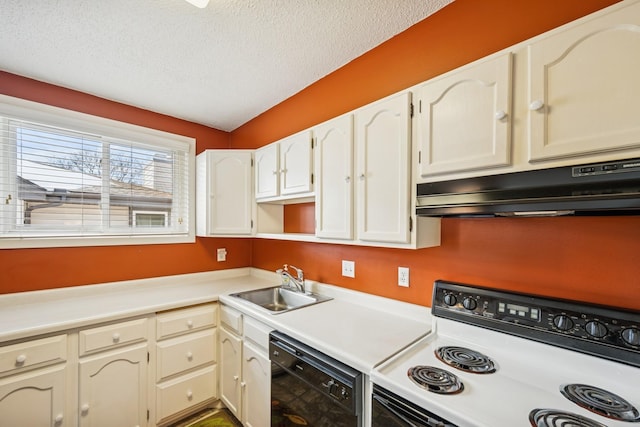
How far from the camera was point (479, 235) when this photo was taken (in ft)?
4.25

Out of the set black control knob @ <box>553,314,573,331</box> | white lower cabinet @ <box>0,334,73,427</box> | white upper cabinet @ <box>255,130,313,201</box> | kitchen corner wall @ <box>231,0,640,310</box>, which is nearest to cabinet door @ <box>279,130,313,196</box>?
white upper cabinet @ <box>255,130,313,201</box>

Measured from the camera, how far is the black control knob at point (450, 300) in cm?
127

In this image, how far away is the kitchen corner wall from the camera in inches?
39.3

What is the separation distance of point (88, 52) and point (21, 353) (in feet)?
5.71

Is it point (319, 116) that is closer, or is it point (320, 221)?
point (320, 221)

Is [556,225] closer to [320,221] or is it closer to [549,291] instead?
[549,291]

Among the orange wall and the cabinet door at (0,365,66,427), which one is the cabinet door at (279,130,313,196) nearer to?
the orange wall

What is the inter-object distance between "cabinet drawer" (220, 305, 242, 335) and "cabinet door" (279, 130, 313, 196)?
910 millimetres

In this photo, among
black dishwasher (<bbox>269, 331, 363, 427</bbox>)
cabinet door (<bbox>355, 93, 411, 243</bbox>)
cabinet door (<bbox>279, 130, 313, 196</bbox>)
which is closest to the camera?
black dishwasher (<bbox>269, 331, 363, 427</bbox>)

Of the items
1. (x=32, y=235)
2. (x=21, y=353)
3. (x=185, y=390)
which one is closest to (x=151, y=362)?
(x=185, y=390)

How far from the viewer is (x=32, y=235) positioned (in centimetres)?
194

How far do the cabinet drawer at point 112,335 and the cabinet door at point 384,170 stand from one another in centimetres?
155

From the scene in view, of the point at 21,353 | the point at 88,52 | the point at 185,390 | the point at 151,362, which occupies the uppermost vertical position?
the point at 88,52

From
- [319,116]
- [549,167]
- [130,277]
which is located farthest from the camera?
[130,277]
